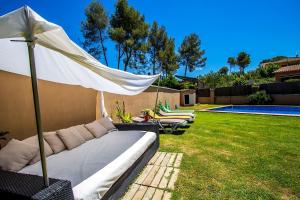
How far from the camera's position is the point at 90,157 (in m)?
3.37

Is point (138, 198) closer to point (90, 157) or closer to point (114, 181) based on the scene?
point (114, 181)

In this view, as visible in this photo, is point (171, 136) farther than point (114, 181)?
Yes

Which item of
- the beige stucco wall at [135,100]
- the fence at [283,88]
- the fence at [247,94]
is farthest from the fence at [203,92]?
the beige stucco wall at [135,100]

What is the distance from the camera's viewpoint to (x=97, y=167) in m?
2.89

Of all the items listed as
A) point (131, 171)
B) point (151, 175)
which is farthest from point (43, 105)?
point (151, 175)

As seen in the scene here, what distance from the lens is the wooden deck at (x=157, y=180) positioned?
124 inches

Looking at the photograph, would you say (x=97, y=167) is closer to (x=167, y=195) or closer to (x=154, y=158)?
(x=167, y=195)

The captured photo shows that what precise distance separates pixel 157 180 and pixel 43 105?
9.62ft

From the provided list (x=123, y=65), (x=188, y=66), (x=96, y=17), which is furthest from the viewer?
(x=188, y=66)

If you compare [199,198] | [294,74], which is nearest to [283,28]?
[294,74]

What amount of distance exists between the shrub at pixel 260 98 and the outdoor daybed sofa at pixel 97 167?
17.4 metres

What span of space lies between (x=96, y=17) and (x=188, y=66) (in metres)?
16.9

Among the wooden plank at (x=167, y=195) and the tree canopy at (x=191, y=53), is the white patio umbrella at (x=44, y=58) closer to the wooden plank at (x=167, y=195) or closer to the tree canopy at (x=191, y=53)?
the wooden plank at (x=167, y=195)

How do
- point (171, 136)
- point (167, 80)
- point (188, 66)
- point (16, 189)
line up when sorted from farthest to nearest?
point (188, 66)
point (167, 80)
point (171, 136)
point (16, 189)
